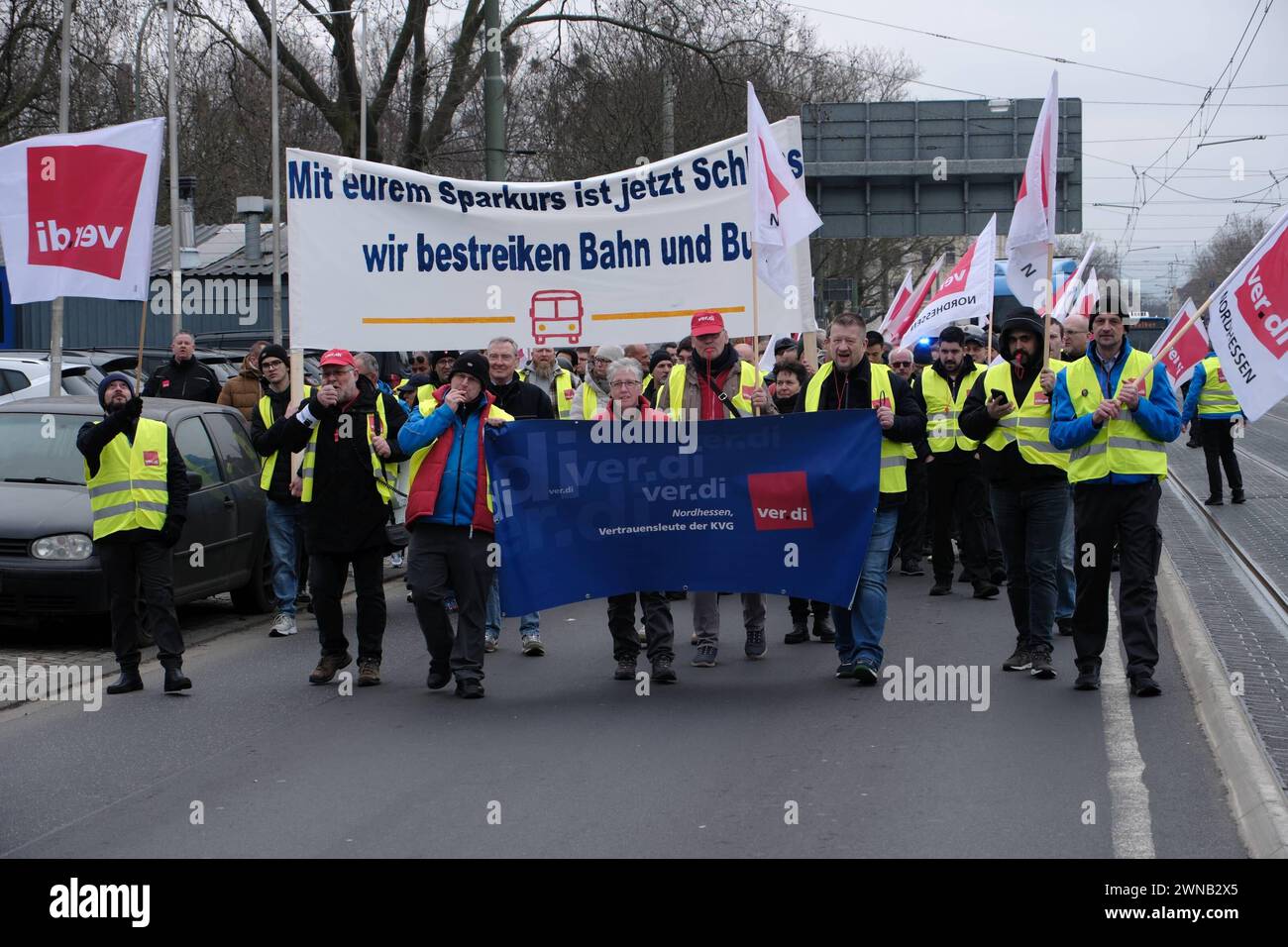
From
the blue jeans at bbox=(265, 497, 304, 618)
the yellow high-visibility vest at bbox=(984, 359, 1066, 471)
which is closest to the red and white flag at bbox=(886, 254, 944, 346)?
the yellow high-visibility vest at bbox=(984, 359, 1066, 471)

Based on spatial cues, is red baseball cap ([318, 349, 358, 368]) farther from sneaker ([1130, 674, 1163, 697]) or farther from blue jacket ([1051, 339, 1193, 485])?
sneaker ([1130, 674, 1163, 697])

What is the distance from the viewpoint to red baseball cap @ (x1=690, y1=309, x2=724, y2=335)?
966 centimetres

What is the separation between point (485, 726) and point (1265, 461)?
19.9 m

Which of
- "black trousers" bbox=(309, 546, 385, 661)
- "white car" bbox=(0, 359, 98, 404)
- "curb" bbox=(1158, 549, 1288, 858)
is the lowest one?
"curb" bbox=(1158, 549, 1288, 858)

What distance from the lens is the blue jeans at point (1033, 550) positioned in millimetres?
8992

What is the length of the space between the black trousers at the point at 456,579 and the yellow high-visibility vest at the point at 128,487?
144 centimetres

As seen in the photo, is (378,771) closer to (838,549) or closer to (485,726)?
(485,726)

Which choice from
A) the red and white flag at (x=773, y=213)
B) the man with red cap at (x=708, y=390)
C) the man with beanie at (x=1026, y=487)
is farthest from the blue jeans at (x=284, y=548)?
the man with beanie at (x=1026, y=487)

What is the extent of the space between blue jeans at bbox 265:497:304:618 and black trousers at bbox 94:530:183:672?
7.34 ft

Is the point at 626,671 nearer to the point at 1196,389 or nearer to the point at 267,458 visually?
the point at 267,458

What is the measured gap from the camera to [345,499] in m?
9.20

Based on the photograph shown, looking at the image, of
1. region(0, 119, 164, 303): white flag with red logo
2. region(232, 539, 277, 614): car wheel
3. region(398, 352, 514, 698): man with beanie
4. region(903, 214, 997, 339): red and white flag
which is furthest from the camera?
region(903, 214, 997, 339): red and white flag

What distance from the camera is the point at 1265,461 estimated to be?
25109mm
